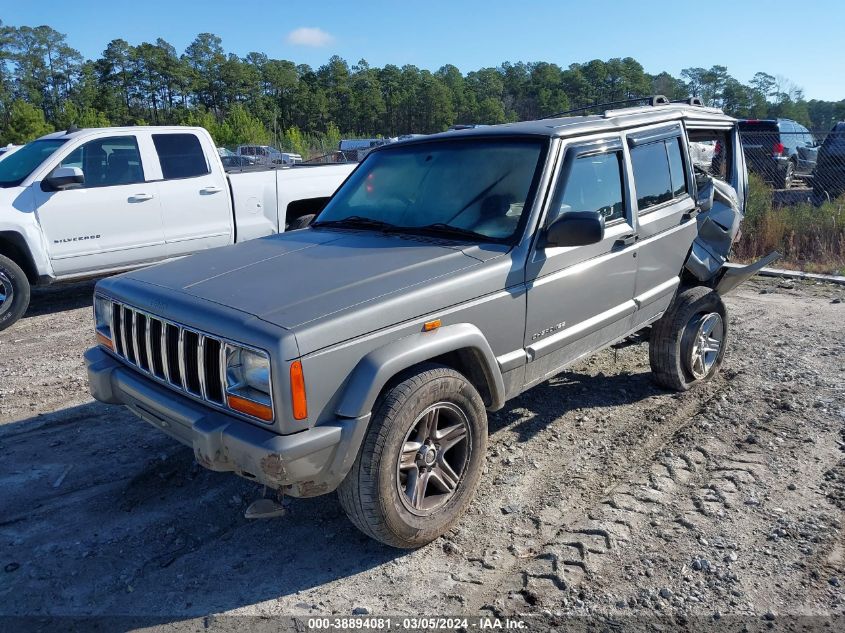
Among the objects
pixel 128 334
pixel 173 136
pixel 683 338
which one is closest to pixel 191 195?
pixel 173 136

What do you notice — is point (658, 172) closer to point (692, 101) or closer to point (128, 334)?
point (692, 101)

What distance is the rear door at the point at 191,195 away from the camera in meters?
8.23

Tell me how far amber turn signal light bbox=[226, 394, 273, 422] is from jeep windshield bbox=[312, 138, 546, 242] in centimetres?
155

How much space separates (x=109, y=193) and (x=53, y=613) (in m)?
6.01

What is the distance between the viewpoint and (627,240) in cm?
434

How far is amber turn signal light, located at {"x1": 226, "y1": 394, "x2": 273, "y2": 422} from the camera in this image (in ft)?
8.94

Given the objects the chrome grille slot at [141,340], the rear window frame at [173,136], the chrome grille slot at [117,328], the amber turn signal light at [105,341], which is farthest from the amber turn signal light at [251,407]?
the rear window frame at [173,136]

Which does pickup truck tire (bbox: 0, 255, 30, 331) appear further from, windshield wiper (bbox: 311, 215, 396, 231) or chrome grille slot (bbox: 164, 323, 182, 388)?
chrome grille slot (bbox: 164, 323, 182, 388)

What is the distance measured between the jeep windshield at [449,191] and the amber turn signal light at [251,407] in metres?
1.55

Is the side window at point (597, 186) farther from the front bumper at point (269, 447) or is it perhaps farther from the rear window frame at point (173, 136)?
the rear window frame at point (173, 136)

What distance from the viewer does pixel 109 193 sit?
7777mm

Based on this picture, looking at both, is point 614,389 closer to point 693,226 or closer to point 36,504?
point 693,226

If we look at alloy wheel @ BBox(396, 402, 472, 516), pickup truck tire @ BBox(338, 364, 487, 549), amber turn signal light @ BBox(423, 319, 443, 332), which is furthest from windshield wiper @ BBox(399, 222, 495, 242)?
alloy wheel @ BBox(396, 402, 472, 516)

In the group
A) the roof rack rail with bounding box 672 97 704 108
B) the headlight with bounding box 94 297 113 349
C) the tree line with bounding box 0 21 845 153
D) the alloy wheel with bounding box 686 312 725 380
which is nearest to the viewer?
the headlight with bounding box 94 297 113 349
